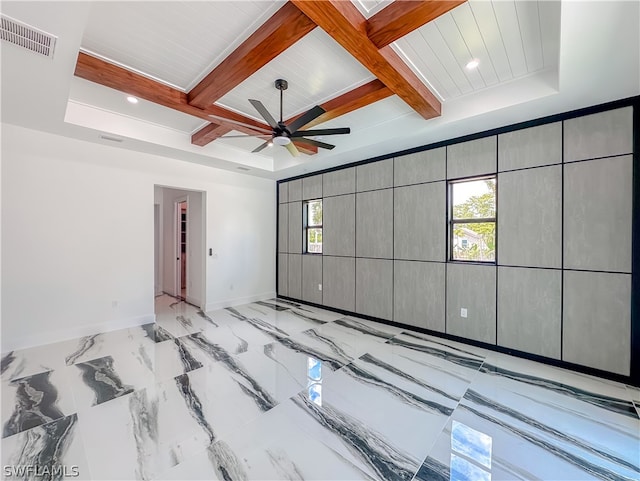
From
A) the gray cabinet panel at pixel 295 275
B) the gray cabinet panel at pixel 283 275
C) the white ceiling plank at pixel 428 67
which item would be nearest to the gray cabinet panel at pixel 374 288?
the gray cabinet panel at pixel 295 275

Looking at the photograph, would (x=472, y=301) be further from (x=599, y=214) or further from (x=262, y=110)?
(x=262, y=110)

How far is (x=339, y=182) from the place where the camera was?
5375 millimetres

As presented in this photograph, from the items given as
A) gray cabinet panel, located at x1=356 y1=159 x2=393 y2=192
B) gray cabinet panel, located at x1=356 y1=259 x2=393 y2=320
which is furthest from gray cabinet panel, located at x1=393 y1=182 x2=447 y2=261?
gray cabinet panel, located at x1=356 y1=259 x2=393 y2=320

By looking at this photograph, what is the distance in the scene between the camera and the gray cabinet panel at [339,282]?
5176mm

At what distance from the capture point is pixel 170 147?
14.3 feet

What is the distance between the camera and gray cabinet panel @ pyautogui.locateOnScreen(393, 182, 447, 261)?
402 cm

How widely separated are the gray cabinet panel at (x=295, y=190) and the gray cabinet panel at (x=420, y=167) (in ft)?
7.81

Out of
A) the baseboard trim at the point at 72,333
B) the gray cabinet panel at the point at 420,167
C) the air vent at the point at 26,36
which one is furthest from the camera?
the gray cabinet panel at the point at 420,167

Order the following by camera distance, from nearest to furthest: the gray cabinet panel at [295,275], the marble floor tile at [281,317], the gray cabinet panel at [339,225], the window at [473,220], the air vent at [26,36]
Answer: the air vent at [26,36], the window at [473,220], the marble floor tile at [281,317], the gray cabinet panel at [339,225], the gray cabinet panel at [295,275]

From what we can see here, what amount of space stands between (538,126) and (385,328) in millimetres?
3446

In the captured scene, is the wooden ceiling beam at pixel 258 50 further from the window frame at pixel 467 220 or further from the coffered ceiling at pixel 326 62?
the window frame at pixel 467 220

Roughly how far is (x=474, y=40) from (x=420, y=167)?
1955 millimetres

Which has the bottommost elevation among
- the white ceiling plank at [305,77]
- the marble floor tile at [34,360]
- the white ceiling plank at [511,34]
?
the marble floor tile at [34,360]

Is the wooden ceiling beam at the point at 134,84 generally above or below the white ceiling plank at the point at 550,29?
below
